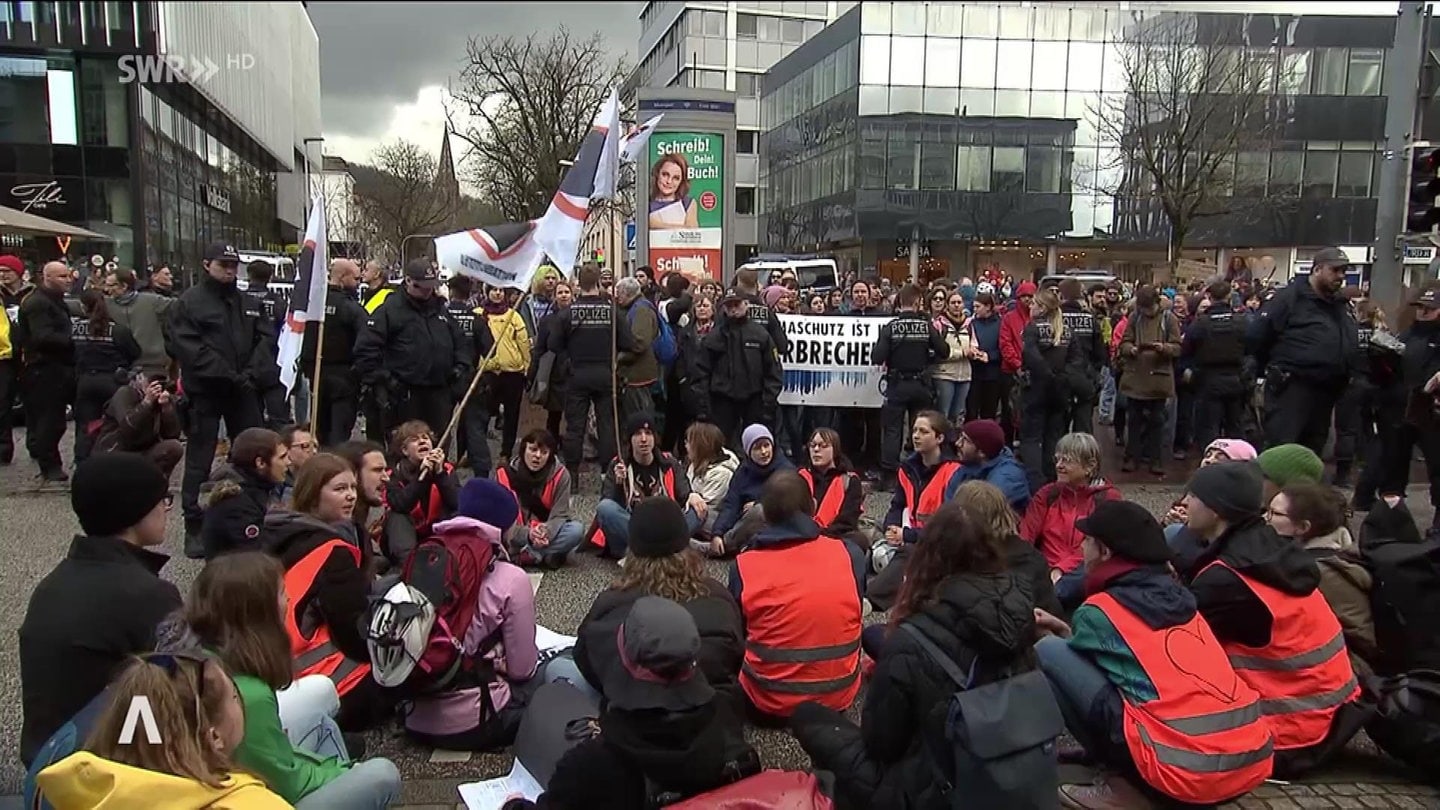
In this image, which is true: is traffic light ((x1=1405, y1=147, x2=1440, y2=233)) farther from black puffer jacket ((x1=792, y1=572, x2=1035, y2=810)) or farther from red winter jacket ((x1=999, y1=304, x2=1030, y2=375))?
black puffer jacket ((x1=792, y1=572, x2=1035, y2=810))

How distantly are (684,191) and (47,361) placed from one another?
9903 mm

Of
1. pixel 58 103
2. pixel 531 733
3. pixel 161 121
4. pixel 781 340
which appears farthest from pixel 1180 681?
pixel 161 121

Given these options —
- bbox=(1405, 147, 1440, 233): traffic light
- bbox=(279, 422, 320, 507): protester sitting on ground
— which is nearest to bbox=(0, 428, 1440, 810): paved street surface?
bbox=(279, 422, 320, 507): protester sitting on ground

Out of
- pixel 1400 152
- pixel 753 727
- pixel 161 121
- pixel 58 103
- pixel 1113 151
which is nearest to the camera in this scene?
pixel 753 727

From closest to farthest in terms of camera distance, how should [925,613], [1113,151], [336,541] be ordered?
[925,613], [336,541], [1113,151]

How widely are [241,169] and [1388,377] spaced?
52.5m

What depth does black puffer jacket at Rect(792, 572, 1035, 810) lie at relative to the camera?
9.82ft

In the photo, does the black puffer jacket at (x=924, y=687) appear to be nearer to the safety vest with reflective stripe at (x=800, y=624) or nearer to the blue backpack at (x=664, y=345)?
the safety vest with reflective stripe at (x=800, y=624)

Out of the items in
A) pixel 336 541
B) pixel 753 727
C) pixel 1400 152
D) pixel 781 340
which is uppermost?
pixel 1400 152

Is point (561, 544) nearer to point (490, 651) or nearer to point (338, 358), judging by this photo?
point (490, 651)

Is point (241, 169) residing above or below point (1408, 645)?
above

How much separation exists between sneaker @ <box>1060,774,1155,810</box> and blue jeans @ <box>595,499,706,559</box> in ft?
11.8

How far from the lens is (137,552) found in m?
3.30

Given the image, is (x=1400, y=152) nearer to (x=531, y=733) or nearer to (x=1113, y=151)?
(x=531, y=733)
